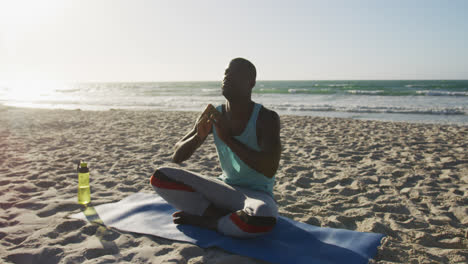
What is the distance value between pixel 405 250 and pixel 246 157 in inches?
56.7

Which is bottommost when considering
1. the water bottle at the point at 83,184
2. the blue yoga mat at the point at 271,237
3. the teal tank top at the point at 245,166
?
the blue yoga mat at the point at 271,237

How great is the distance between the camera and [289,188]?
4270 millimetres

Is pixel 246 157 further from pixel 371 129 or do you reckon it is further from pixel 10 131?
pixel 10 131

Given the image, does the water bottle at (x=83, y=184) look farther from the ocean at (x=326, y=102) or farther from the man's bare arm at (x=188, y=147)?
the ocean at (x=326, y=102)

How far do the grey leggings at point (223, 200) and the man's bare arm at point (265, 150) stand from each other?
258 mm

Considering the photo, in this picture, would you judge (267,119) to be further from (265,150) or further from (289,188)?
(289,188)

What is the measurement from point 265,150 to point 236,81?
1.95 feet

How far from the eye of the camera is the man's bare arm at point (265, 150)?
2.51 m

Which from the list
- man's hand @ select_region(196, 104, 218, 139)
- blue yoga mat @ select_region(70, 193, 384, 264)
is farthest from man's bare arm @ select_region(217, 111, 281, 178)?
blue yoga mat @ select_region(70, 193, 384, 264)

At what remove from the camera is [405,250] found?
2.64 m

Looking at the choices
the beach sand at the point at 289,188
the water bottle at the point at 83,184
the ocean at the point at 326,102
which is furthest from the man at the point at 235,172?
the ocean at the point at 326,102

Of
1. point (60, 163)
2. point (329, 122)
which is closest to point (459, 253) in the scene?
point (60, 163)

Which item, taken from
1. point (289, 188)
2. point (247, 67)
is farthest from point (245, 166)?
point (289, 188)

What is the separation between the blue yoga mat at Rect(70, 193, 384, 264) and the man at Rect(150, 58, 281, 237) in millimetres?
114
